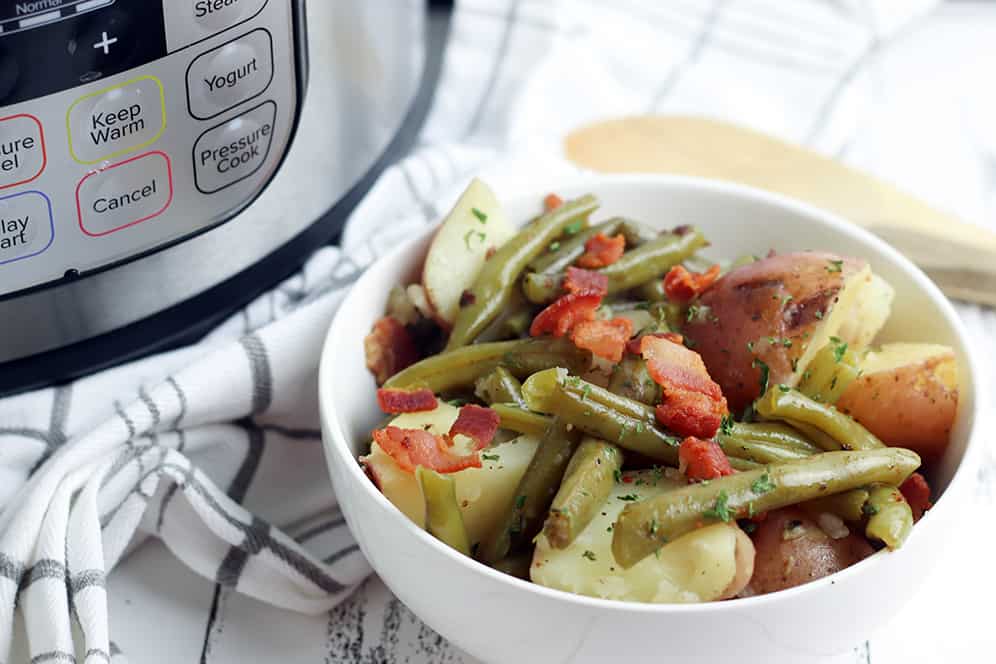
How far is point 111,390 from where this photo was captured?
100 centimetres

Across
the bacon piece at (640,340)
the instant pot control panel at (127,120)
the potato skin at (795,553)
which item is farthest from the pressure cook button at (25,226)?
the potato skin at (795,553)

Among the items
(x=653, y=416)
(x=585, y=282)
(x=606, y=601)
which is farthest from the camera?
(x=585, y=282)

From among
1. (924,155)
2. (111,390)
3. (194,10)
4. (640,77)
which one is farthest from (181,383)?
(924,155)

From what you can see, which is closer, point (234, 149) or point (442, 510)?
point (442, 510)

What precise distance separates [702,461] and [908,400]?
190 millimetres

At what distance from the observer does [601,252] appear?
0.99m

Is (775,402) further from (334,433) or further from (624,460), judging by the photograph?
(334,433)

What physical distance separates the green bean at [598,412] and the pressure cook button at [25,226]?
367 millimetres

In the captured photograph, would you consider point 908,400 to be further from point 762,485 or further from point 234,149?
point 234,149

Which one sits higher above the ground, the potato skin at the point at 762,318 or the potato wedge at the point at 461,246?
the potato skin at the point at 762,318

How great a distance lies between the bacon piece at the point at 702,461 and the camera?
784 mm

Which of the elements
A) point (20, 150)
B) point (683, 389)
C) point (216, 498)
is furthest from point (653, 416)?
point (20, 150)

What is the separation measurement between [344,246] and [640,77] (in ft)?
2.10

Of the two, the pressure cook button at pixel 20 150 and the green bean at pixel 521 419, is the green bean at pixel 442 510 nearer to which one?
the green bean at pixel 521 419
